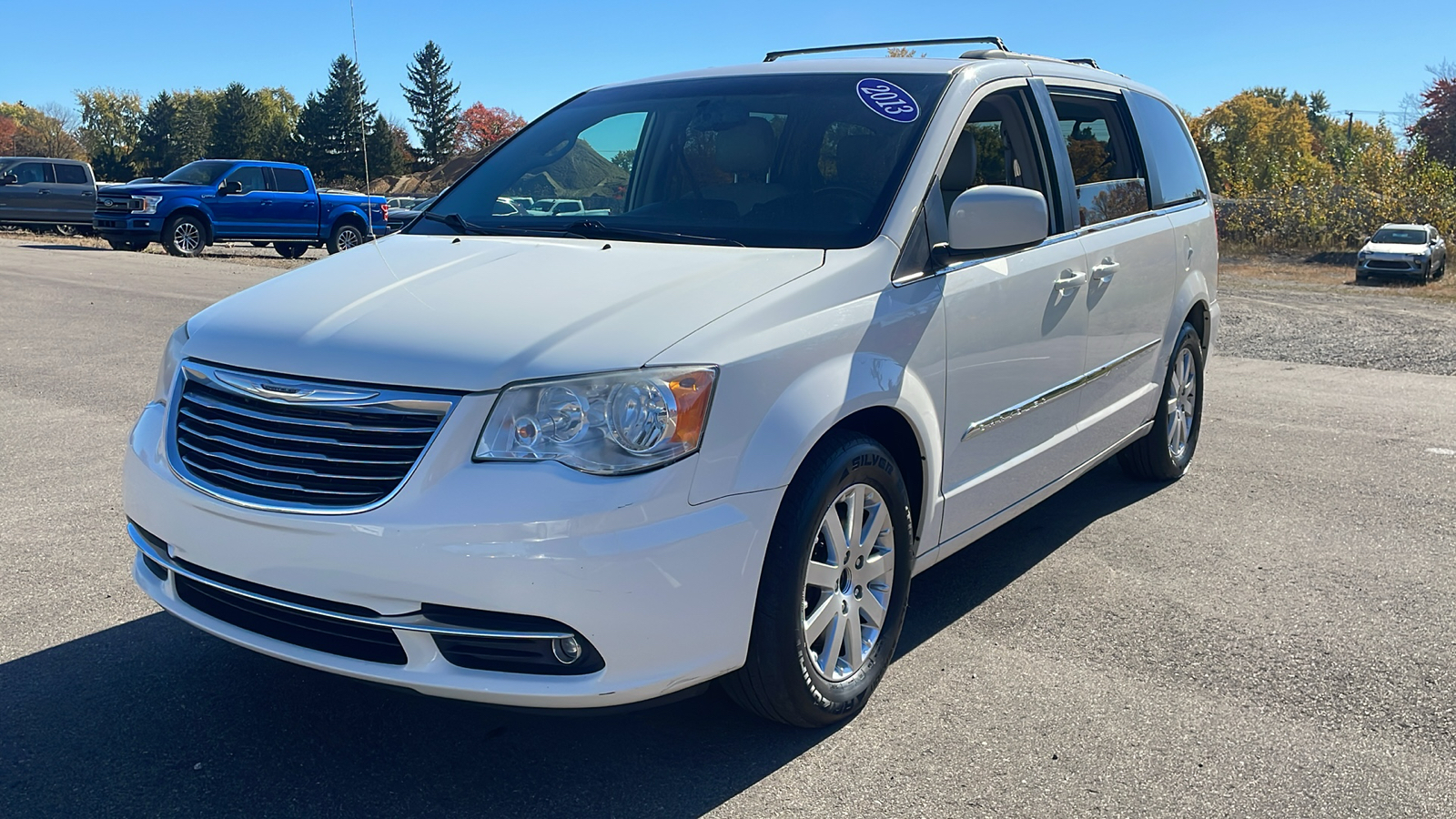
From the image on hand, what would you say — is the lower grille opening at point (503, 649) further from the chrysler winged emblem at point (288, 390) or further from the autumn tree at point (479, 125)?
the autumn tree at point (479, 125)

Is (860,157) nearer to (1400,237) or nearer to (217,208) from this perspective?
(217,208)

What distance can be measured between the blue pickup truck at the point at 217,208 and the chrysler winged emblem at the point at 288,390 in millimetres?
20693

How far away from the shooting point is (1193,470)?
6.56 metres

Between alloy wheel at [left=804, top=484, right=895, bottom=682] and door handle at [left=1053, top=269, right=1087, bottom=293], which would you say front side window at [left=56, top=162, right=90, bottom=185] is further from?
alloy wheel at [left=804, top=484, right=895, bottom=682]

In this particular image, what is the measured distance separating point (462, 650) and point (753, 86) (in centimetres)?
243

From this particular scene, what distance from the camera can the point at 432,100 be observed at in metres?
114

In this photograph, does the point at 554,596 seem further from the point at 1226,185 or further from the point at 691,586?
the point at 1226,185

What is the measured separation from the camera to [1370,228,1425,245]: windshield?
105ft

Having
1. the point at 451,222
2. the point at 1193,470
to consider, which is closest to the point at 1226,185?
the point at 1193,470

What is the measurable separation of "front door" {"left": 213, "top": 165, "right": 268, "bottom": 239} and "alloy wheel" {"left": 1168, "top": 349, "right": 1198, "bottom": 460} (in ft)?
66.5

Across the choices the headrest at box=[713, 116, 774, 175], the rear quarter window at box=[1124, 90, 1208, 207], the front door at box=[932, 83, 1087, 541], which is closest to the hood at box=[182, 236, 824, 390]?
the headrest at box=[713, 116, 774, 175]

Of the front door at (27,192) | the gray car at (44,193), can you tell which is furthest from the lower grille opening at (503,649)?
the front door at (27,192)

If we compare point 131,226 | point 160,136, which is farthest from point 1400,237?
point 160,136

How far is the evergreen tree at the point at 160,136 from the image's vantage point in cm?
10294
